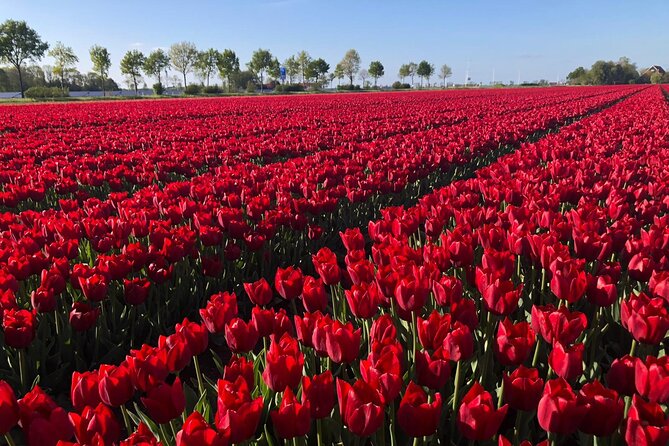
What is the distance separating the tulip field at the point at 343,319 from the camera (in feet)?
4.64

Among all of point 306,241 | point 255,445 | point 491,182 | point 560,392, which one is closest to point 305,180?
point 306,241

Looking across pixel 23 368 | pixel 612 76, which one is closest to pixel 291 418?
pixel 23 368

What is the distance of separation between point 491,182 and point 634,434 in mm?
4273

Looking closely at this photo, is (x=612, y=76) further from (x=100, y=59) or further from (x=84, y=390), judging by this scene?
(x=84, y=390)

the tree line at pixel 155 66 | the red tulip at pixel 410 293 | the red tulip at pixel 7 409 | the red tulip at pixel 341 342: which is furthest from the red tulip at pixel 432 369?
the tree line at pixel 155 66

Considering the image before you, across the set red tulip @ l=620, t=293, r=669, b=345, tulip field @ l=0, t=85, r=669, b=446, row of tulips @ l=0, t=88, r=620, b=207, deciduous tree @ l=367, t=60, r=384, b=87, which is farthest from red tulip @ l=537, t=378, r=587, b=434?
deciduous tree @ l=367, t=60, r=384, b=87

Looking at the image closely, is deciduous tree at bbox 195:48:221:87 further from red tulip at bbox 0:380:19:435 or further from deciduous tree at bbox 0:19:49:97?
red tulip at bbox 0:380:19:435

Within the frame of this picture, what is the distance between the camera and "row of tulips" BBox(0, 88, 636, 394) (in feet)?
8.92

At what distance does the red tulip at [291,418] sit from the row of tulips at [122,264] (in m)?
1.43

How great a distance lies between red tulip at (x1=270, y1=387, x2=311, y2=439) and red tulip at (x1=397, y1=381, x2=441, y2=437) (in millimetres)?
267

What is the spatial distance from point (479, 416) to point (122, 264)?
2204mm

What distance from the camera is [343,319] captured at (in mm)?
2691

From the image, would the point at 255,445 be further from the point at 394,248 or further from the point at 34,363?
the point at 34,363

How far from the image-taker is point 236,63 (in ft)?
290
